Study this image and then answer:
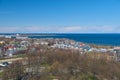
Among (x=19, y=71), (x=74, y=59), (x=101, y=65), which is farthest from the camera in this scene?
(x=74, y=59)

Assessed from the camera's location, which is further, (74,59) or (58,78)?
(74,59)

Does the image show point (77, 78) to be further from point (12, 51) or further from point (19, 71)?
point (12, 51)

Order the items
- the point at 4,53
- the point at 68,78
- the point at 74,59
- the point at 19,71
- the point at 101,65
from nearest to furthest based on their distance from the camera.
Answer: the point at 68,78
the point at 19,71
the point at 101,65
the point at 74,59
the point at 4,53

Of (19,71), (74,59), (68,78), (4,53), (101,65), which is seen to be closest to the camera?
(68,78)

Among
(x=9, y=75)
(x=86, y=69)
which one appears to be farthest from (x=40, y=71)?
(x=86, y=69)

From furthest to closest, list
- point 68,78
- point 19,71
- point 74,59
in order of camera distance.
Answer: point 74,59 < point 19,71 < point 68,78

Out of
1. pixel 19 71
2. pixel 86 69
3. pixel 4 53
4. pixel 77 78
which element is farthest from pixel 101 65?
pixel 4 53

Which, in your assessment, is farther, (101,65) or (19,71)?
(101,65)

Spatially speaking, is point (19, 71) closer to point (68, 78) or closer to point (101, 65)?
point (68, 78)
